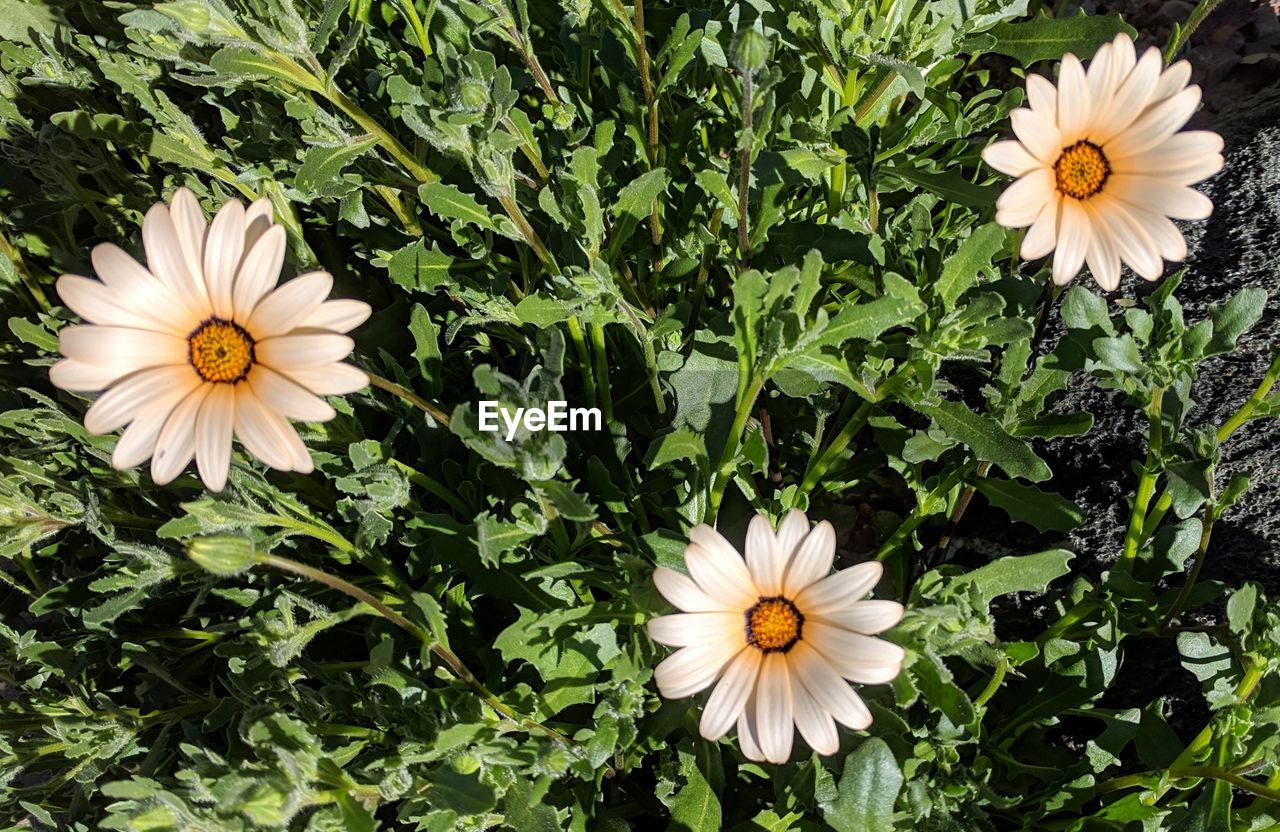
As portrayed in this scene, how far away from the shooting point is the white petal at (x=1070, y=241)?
1.80m

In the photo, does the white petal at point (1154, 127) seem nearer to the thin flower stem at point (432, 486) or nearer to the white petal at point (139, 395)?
the thin flower stem at point (432, 486)

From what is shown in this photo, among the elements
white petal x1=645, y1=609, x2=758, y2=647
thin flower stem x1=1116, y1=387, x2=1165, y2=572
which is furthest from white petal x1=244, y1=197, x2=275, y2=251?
thin flower stem x1=1116, y1=387, x2=1165, y2=572

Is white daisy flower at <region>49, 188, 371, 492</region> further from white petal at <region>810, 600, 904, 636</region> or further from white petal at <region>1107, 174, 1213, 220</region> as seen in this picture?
white petal at <region>1107, 174, 1213, 220</region>

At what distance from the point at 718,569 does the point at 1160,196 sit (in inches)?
43.2

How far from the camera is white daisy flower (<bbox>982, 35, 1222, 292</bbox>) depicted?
175cm

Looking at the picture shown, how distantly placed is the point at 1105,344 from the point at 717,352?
0.80 metres

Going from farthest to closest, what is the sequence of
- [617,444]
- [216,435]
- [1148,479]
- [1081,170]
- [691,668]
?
[617,444], [1148,479], [1081,170], [691,668], [216,435]

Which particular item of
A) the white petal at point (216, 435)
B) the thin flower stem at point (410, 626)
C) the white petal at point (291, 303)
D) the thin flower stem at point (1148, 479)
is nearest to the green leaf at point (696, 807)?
the thin flower stem at point (410, 626)

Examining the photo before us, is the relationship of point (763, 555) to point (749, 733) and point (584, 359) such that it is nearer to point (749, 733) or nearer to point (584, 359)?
point (749, 733)

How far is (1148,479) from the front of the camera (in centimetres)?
200

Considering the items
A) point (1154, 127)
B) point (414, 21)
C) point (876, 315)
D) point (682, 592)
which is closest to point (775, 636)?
point (682, 592)

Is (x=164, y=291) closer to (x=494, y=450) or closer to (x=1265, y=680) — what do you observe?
(x=494, y=450)

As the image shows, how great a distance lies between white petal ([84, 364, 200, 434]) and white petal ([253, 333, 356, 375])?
0.58 ft

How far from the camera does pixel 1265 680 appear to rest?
1875 mm
